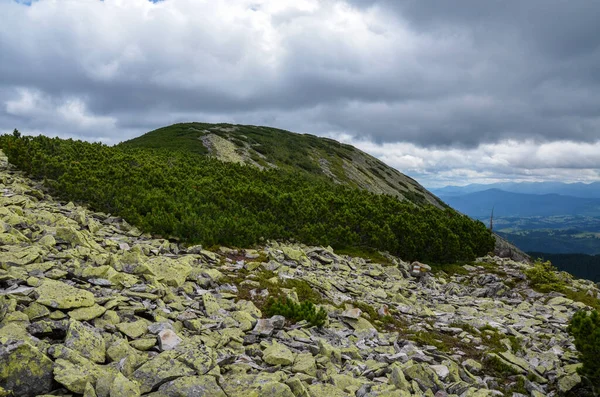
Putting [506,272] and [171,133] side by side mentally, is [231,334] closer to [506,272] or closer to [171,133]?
[506,272]

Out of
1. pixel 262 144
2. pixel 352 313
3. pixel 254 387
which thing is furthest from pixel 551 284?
pixel 262 144

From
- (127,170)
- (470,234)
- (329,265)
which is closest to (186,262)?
(329,265)

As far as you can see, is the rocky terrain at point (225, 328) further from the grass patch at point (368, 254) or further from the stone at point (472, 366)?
the grass patch at point (368, 254)

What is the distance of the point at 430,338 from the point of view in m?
11.7

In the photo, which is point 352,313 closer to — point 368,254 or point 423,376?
point 423,376

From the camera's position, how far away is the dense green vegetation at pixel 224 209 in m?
18.5

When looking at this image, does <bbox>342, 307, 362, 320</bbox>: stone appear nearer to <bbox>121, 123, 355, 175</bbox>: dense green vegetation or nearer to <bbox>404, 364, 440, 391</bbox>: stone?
<bbox>404, 364, 440, 391</bbox>: stone

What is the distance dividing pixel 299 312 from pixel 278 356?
2.85 meters

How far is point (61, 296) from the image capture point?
25.8 feet

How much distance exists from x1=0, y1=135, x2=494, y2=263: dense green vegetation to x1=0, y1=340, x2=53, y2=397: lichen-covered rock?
35.5 feet

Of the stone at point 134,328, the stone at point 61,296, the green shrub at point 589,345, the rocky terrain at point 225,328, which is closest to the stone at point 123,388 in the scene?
the rocky terrain at point 225,328

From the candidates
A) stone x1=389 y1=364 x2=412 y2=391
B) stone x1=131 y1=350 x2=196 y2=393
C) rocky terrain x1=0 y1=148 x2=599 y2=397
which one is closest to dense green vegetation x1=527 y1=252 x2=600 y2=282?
rocky terrain x1=0 y1=148 x2=599 y2=397

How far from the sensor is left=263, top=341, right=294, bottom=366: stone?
25.5 feet

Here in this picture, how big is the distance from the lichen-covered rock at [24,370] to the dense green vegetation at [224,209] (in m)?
10.8
